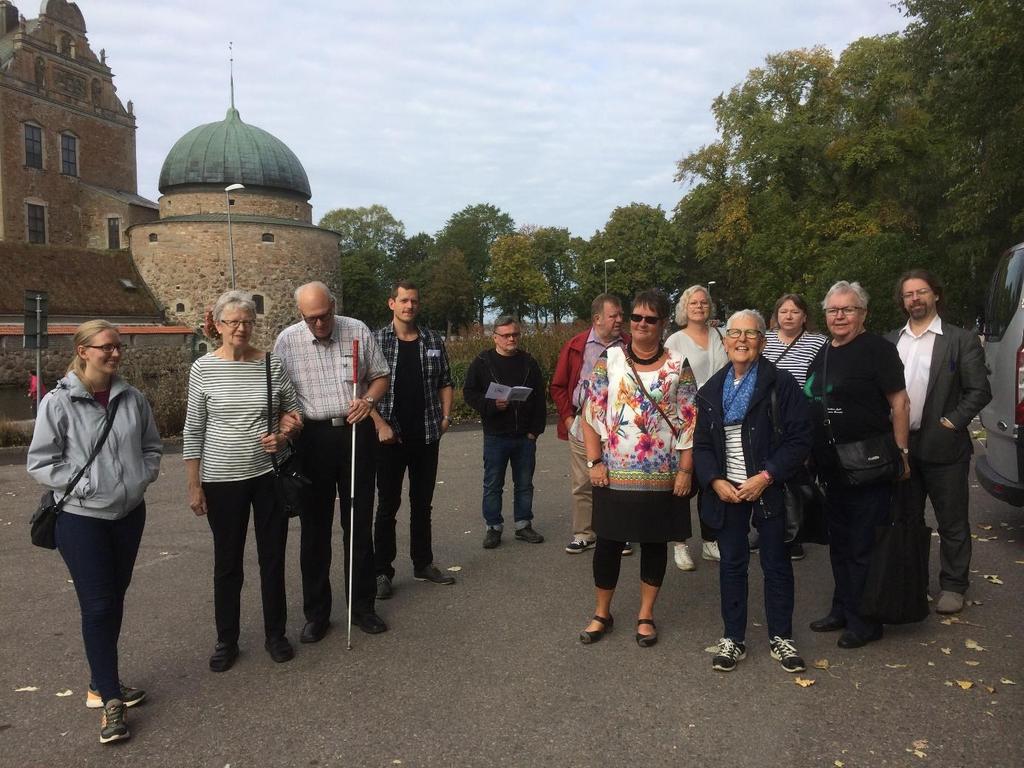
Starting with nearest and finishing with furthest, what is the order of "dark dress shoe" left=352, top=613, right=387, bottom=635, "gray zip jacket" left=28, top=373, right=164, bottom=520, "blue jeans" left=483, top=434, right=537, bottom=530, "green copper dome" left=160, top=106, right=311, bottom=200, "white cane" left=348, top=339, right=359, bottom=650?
"gray zip jacket" left=28, top=373, right=164, bottom=520 < "white cane" left=348, top=339, right=359, bottom=650 < "dark dress shoe" left=352, top=613, right=387, bottom=635 < "blue jeans" left=483, top=434, right=537, bottom=530 < "green copper dome" left=160, top=106, right=311, bottom=200

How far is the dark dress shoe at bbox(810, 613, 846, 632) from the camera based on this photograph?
4.66 meters

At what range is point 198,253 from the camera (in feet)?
158

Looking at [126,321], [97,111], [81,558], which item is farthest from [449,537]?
[97,111]

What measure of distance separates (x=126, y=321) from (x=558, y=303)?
134 ft

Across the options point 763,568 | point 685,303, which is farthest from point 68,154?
point 763,568

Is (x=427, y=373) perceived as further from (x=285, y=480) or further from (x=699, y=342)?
(x=699, y=342)

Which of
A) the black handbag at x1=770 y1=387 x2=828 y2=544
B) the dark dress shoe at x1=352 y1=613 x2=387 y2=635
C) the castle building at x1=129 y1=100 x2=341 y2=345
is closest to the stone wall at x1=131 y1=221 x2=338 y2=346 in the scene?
the castle building at x1=129 y1=100 x2=341 y2=345

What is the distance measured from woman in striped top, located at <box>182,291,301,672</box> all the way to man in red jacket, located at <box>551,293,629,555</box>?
2660 millimetres

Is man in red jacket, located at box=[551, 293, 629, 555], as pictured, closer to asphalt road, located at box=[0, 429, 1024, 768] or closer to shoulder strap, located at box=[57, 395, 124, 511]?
asphalt road, located at box=[0, 429, 1024, 768]

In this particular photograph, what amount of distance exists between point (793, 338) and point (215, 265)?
47.1 m

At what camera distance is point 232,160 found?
170ft

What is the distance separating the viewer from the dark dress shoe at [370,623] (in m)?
4.81

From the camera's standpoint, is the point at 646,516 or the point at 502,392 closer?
the point at 646,516

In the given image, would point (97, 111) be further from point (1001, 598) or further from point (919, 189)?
point (1001, 598)
